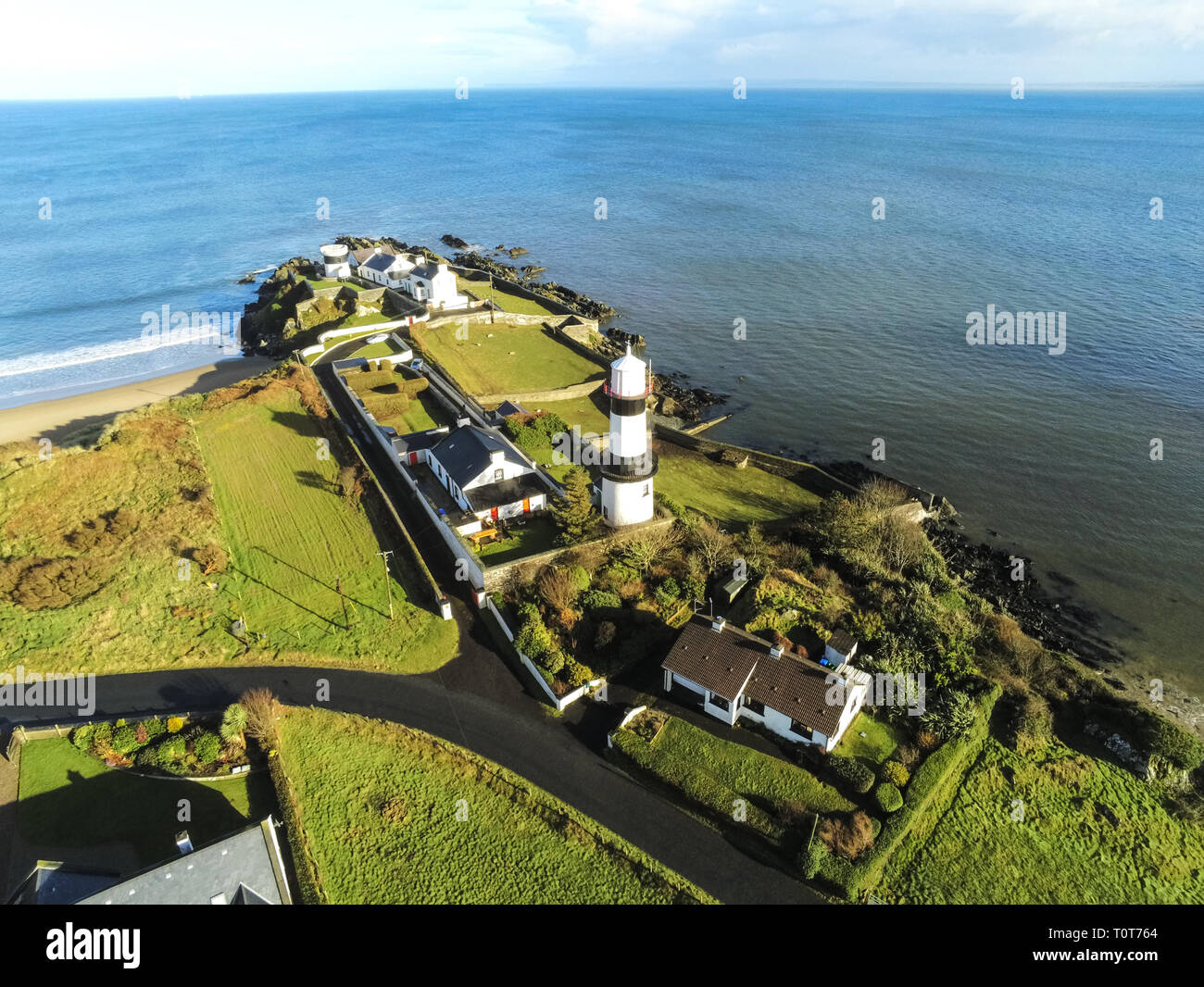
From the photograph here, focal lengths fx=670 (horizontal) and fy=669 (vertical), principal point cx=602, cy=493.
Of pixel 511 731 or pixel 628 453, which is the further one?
pixel 628 453

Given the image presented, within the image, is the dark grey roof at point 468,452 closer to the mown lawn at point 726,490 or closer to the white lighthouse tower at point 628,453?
the white lighthouse tower at point 628,453

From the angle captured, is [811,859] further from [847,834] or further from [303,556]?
[303,556]

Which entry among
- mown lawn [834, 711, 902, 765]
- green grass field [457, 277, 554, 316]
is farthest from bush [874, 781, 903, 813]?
green grass field [457, 277, 554, 316]

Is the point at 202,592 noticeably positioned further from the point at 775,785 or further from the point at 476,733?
the point at 775,785

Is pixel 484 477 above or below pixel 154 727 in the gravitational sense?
above

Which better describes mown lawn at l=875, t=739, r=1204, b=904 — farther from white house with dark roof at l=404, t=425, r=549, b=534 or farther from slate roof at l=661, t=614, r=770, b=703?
white house with dark roof at l=404, t=425, r=549, b=534

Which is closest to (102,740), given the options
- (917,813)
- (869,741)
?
(869,741)

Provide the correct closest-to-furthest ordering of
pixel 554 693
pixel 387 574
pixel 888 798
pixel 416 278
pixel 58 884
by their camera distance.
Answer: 1. pixel 58 884
2. pixel 888 798
3. pixel 554 693
4. pixel 387 574
5. pixel 416 278

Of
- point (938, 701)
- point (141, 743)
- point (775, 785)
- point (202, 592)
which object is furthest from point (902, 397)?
point (141, 743)
